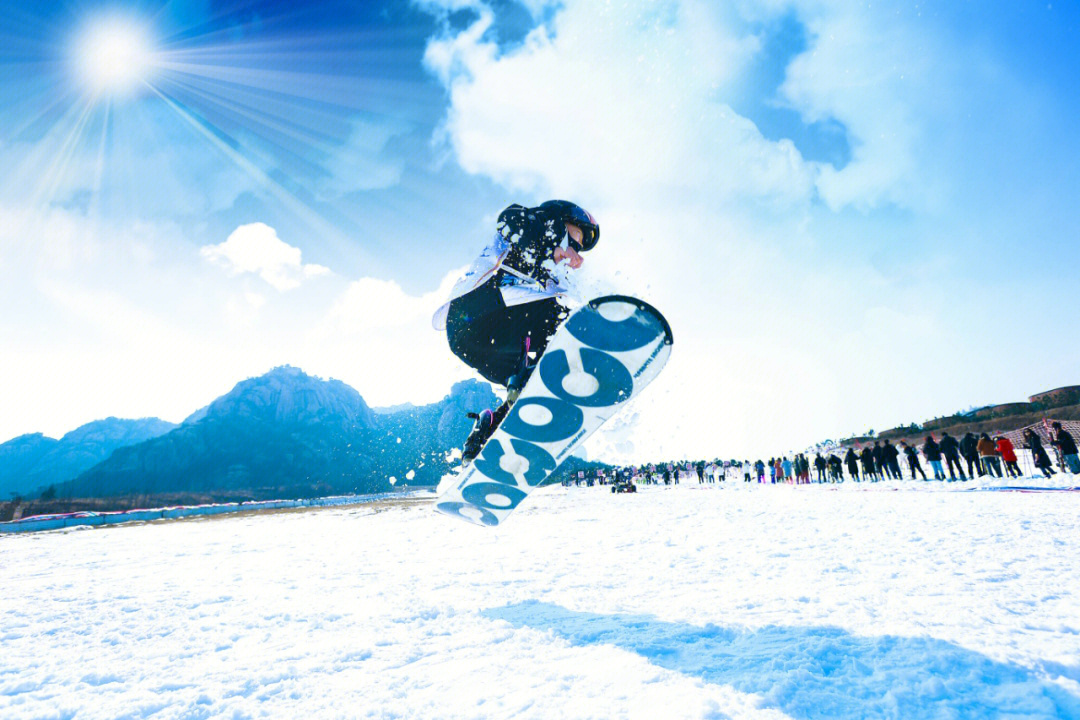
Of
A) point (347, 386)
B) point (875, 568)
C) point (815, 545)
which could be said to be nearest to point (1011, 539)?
point (815, 545)

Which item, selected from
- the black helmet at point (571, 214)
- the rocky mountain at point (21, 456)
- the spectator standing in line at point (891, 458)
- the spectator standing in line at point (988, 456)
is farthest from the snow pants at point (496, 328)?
the rocky mountain at point (21, 456)

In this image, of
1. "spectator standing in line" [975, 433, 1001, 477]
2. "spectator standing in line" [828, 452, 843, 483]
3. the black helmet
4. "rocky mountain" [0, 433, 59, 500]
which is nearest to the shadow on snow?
the black helmet

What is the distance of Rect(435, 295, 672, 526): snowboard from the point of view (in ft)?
11.6

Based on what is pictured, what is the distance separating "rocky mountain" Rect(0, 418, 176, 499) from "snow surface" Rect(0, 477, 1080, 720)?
184 m

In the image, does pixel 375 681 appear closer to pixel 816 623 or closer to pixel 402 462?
pixel 816 623

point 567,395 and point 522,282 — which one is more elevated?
point 522,282

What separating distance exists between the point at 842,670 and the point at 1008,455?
54.2ft

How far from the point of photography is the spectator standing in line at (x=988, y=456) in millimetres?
14055

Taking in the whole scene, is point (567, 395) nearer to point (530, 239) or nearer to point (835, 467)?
point (530, 239)

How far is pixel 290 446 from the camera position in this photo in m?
121

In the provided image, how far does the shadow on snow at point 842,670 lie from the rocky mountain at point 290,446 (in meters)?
98.4

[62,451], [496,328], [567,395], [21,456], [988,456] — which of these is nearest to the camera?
[567,395]

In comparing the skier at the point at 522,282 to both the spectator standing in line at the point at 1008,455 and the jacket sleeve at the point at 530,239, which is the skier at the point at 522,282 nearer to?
the jacket sleeve at the point at 530,239

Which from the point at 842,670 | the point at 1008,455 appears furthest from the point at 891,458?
the point at 842,670
